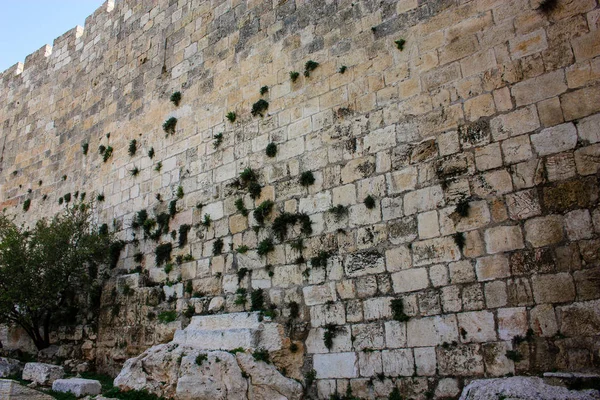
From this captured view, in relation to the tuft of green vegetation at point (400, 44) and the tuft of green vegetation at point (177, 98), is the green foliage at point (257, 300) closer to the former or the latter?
the tuft of green vegetation at point (400, 44)

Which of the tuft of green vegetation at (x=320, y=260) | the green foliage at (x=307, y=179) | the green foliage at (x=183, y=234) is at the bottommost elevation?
the tuft of green vegetation at (x=320, y=260)

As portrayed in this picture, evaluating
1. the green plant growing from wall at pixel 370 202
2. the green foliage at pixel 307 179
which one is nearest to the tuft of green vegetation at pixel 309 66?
the green foliage at pixel 307 179

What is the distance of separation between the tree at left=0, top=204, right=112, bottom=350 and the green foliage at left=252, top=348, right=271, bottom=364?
4.29m

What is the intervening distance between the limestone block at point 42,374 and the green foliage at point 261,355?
3.24 m

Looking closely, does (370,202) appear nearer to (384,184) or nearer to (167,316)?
(384,184)

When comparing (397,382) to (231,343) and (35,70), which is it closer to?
(231,343)

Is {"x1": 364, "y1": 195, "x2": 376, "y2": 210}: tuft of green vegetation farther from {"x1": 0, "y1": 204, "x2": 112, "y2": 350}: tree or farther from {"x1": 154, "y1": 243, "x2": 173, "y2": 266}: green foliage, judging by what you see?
{"x1": 0, "y1": 204, "x2": 112, "y2": 350}: tree

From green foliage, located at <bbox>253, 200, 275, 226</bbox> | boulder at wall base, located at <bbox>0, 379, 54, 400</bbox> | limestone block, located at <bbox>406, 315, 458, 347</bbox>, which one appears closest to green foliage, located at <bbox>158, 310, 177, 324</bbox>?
green foliage, located at <bbox>253, 200, 275, 226</bbox>

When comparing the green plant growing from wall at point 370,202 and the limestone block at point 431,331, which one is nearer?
the limestone block at point 431,331

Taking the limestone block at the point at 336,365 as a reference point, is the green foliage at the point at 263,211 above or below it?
Result: above

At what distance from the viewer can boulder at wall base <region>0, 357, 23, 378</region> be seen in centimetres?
801

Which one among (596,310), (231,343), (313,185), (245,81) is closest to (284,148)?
(313,185)

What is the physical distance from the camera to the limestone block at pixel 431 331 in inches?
225

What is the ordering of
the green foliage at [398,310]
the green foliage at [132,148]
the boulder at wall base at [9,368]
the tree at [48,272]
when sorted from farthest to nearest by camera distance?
the green foliage at [132,148] → the tree at [48,272] → the boulder at wall base at [9,368] → the green foliage at [398,310]
